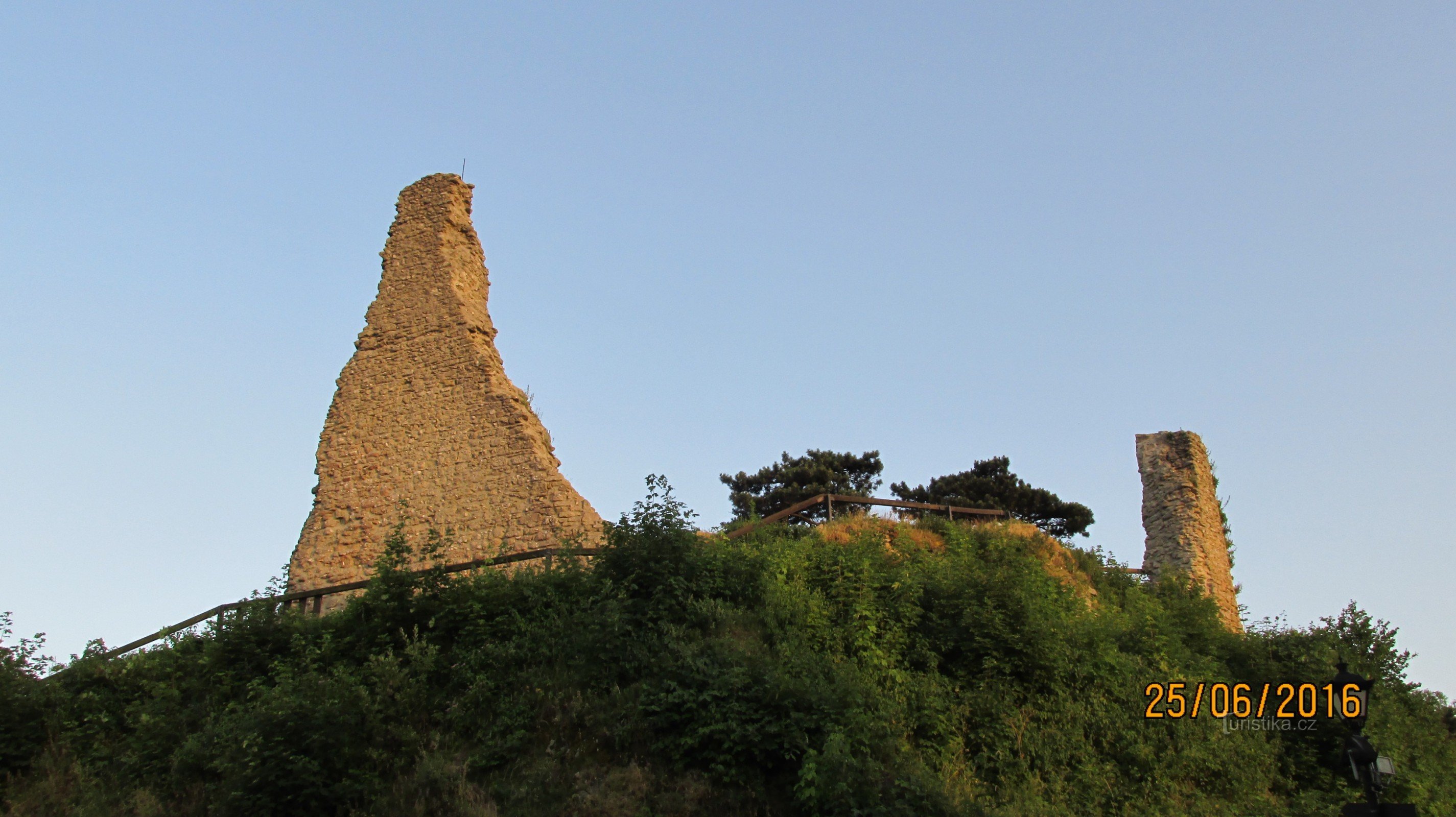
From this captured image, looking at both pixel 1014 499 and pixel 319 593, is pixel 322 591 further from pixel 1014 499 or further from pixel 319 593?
pixel 1014 499

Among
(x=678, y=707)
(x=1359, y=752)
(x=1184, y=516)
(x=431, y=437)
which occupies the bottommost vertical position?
(x=1359, y=752)

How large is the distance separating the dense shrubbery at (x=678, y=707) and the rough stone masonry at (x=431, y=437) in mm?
2221

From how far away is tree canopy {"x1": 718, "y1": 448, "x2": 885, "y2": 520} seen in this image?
31438 mm

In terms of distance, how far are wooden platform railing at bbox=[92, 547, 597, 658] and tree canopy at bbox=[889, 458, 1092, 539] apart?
1941 centimetres

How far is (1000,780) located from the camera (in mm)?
10609

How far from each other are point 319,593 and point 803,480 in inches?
797

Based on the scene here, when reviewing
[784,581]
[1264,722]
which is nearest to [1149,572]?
[1264,722]

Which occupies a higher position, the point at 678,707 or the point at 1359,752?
the point at 678,707

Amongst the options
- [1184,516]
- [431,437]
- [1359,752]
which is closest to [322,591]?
[431,437]

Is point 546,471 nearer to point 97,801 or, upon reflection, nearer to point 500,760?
point 500,760

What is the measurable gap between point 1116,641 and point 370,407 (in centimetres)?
1170

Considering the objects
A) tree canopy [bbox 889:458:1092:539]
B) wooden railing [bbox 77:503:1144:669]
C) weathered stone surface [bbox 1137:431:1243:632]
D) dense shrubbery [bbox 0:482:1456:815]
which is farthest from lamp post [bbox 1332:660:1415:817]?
tree canopy [bbox 889:458:1092:539]

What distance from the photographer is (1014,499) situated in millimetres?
30797

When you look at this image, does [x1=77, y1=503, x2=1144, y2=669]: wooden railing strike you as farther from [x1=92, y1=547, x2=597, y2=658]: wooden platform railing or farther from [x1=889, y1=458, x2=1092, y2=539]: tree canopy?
[x1=889, y1=458, x2=1092, y2=539]: tree canopy
